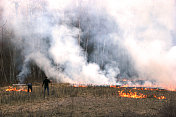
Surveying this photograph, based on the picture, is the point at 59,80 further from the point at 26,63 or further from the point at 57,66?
the point at 26,63

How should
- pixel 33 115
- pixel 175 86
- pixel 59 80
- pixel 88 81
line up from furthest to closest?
pixel 59 80 < pixel 88 81 < pixel 175 86 < pixel 33 115

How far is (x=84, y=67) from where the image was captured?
4191 centimetres

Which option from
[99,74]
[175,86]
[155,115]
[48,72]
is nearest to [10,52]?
[48,72]

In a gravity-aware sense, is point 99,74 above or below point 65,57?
below

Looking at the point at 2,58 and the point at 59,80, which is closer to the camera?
the point at 59,80

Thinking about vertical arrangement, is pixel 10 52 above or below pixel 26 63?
above

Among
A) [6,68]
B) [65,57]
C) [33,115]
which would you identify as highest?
[65,57]

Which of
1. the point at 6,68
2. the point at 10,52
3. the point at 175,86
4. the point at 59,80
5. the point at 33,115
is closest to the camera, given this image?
the point at 33,115

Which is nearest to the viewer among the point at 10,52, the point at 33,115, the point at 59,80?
the point at 33,115

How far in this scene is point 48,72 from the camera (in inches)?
1794

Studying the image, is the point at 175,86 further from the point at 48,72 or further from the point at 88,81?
the point at 48,72

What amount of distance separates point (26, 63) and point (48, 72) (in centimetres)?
643

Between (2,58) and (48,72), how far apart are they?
50.4 feet

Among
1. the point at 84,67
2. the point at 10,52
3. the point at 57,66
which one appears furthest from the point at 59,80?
the point at 10,52
